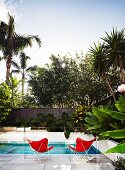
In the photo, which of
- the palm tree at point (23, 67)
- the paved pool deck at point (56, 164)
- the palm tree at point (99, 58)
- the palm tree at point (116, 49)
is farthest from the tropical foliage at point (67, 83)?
the paved pool deck at point (56, 164)

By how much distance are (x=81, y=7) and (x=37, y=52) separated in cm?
1510

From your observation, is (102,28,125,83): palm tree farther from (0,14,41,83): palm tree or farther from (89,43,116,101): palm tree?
(0,14,41,83): palm tree

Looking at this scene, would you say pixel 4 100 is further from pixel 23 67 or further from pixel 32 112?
pixel 23 67

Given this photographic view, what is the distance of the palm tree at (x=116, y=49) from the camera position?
11695 mm

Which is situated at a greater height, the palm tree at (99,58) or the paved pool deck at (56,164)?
the palm tree at (99,58)

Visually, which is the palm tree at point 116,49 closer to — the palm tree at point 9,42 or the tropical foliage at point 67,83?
the palm tree at point 9,42

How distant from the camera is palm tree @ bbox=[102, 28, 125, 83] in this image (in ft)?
38.4

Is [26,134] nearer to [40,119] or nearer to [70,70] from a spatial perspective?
[40,119]

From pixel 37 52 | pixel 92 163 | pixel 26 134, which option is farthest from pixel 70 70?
pixel 92 163

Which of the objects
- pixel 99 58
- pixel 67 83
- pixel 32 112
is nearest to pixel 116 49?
pixel 99 58

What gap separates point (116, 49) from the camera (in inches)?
460

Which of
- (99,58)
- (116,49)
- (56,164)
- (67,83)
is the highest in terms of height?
(67,83)

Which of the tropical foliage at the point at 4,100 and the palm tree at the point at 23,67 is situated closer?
the tropical foliage at the point at 4,100

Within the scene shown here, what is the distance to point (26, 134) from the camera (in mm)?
14859
